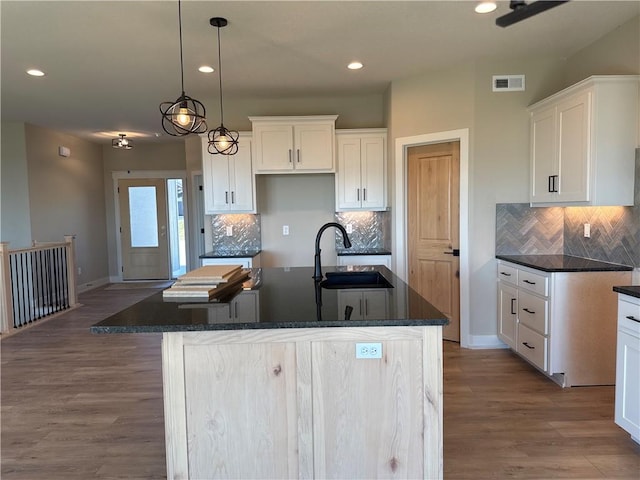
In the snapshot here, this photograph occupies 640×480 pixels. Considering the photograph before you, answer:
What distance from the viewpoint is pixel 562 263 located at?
3357 millimetres

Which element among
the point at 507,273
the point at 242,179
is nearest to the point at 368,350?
the point at 507,273

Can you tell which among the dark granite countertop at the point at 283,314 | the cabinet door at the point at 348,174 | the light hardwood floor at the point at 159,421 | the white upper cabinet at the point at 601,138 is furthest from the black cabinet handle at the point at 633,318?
the cabinet door at the point at 348,174

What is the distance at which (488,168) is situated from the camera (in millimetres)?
3959

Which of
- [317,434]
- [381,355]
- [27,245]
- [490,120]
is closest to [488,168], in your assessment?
[490,120]

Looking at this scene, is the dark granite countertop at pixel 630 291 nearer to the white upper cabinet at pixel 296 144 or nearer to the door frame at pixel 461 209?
the door frame at pixel 461 209

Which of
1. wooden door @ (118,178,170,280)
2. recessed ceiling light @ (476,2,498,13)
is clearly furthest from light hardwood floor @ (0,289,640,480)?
wooden door @ (118,178,170,280)

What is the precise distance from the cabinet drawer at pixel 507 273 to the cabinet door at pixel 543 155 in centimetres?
68

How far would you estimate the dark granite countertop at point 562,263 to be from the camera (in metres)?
3.08

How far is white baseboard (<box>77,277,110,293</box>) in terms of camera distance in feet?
24.3

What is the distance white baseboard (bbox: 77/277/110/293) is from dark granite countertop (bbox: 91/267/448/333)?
247 inches

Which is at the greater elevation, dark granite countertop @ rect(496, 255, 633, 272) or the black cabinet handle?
dark granite countertop @ rect(496, 255, 633, 272)

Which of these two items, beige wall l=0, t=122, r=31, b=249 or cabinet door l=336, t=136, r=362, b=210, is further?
beige wall l=0, t=122, r=31, b=249

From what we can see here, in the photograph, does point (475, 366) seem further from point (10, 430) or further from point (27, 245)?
point (27, 245)

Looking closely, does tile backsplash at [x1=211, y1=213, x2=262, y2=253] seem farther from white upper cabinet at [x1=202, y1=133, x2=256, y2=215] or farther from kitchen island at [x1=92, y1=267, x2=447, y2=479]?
kitchen island at [x1=92, y1=267, x2=447, y2=479]
